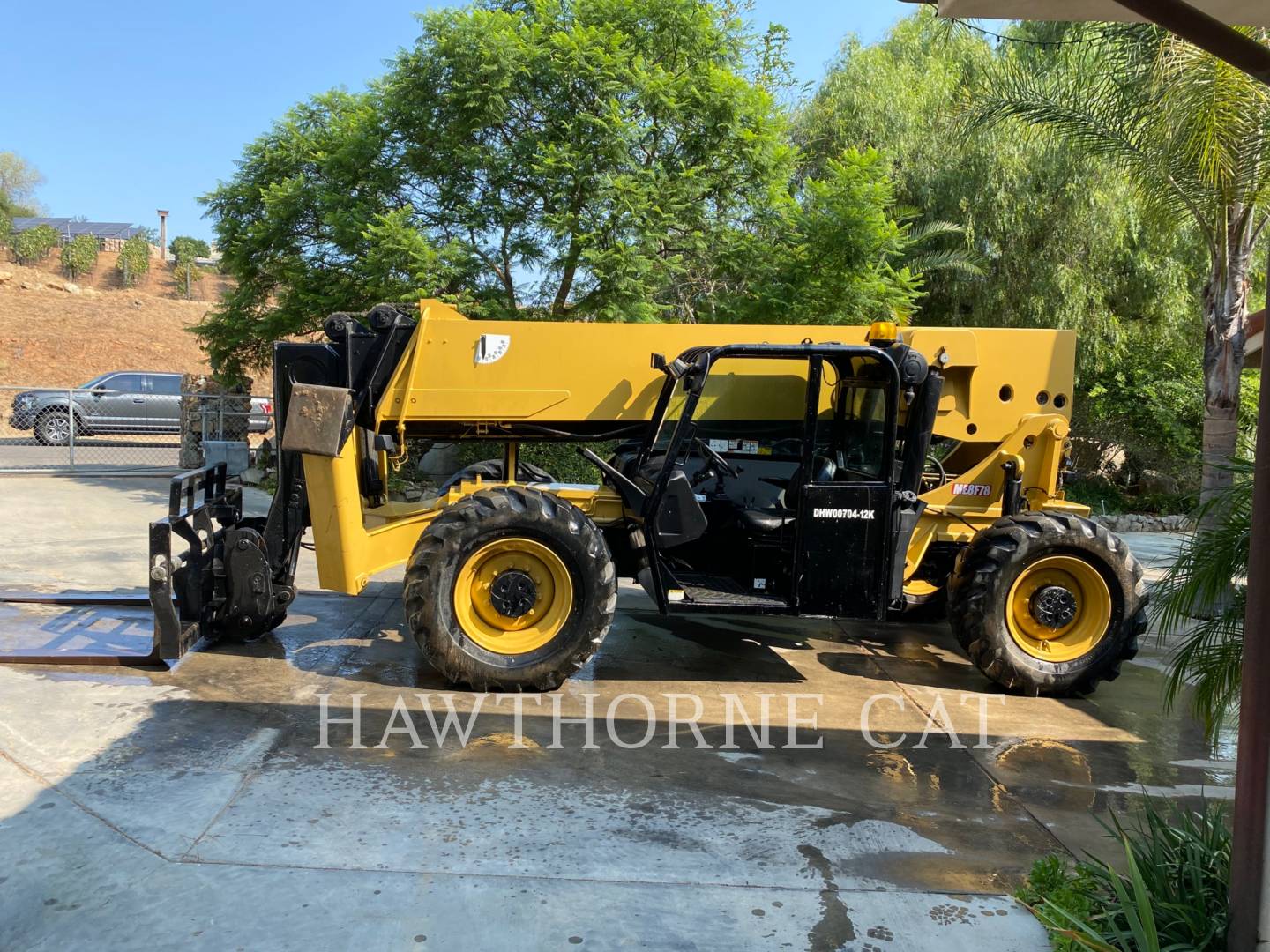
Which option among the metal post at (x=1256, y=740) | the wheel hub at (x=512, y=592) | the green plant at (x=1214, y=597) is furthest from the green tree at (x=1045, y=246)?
the metal post at (x=1256, y=740)

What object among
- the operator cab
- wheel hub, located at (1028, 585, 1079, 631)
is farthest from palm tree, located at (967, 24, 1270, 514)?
the operator cab

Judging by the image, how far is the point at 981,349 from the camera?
733 centimetres

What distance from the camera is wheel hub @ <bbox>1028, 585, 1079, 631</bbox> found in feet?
22.2

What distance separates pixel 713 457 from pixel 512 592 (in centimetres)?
162

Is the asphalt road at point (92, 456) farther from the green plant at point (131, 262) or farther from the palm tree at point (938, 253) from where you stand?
the green plant at point (131, 262)

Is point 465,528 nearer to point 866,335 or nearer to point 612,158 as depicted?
point 866,335

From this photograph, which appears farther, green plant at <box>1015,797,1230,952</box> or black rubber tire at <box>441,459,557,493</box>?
black rubber tire at <box>441,459,557,493</box>

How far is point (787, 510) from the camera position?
Answer: 678 cm

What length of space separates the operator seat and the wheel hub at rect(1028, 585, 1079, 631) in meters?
1.59

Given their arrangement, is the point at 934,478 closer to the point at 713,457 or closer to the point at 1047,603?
the point at 1047,603

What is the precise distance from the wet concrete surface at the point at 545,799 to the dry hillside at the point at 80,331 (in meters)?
25.9

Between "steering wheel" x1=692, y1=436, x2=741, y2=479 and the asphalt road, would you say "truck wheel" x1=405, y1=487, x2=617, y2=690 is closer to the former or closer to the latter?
"steering wheel" x1=692, y1=436, x2=741, y2=479

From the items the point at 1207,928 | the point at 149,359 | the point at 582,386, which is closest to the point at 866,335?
the point at 582,386

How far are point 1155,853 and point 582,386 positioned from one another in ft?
14.8
